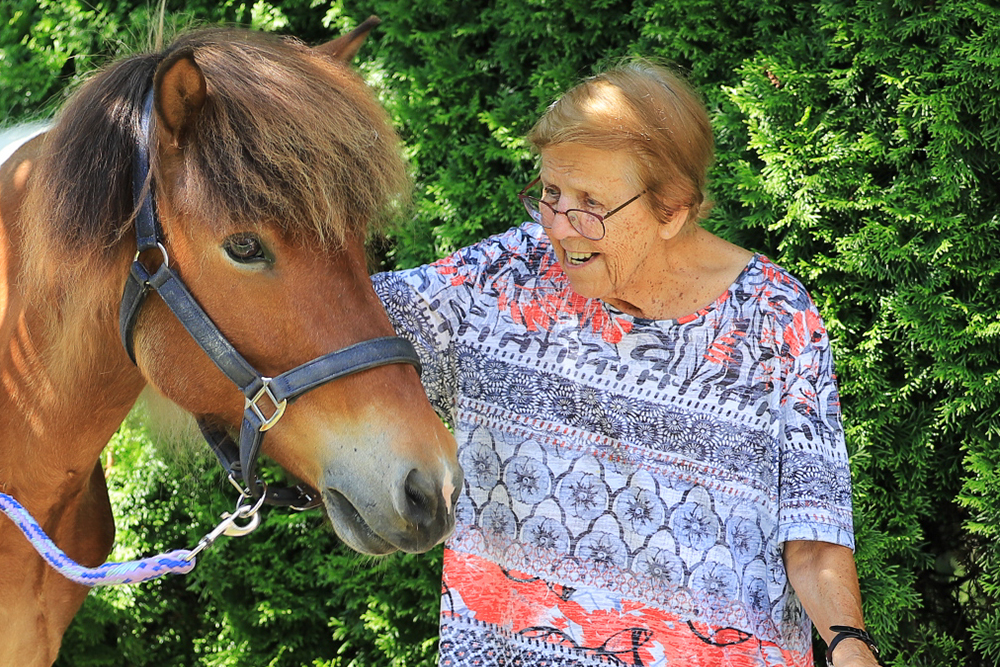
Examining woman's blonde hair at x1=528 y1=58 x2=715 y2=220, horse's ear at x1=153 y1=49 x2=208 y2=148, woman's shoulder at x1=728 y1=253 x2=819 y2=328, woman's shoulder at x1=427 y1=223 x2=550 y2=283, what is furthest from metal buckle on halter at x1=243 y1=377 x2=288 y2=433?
woman's shoulder at x1=728 y1=253 x2=819 y2=328

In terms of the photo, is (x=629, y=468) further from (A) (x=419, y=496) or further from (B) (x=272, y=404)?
(B) (x=272, y=404)

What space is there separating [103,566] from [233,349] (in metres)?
0.40

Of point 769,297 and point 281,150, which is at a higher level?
point 281,150

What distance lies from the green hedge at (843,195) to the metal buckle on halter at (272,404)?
23.9 inches

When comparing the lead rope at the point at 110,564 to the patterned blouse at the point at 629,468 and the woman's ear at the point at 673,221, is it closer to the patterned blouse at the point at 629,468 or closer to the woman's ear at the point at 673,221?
the patterned blouse at the point at 629,468

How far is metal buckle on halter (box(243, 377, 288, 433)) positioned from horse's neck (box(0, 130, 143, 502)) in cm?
31

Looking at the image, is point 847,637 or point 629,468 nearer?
point 847,637

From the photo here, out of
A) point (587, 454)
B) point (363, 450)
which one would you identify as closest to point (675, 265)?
point (587, 454)

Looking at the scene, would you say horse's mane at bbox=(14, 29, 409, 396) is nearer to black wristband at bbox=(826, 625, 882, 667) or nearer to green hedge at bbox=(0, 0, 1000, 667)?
green hedge at bbox=(0, 0, 1000, 667)

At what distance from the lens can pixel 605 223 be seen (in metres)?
1.80

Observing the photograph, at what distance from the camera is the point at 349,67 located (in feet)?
5.61

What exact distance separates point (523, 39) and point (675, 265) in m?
1.28

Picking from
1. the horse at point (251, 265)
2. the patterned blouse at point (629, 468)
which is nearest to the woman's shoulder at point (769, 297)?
the patterned blouse at point (629, 468)

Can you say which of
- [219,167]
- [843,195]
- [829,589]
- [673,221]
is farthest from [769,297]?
[219,167]
